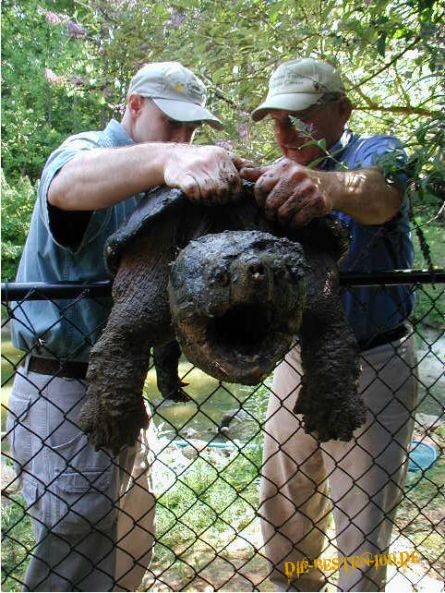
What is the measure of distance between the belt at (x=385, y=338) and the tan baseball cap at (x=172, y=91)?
93 centimetres

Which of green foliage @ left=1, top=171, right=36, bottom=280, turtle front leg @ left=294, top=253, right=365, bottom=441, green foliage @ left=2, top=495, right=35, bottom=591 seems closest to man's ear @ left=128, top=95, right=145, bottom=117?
turtle front leg @ left=294, top=253, right=365, bottom=441

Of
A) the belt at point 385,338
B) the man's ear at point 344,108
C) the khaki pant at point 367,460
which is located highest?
the man's ear at point 344,108

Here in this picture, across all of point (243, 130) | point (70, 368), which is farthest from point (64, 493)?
point (243, 130)

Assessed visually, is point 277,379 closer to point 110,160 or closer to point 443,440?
point 110,160

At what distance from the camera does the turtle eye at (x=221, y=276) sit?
1112 millimetres

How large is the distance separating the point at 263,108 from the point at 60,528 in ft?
5.08

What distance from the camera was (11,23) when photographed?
418 inches

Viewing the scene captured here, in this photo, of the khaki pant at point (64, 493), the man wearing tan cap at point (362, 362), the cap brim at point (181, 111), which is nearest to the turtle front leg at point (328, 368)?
the man wearing tan cap at point (362, 362)

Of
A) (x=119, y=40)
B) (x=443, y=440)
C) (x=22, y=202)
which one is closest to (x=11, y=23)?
(x=22, y=202)

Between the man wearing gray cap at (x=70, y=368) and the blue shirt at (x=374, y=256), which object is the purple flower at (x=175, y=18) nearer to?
the man wearing gray cap at (x=70, y=368)

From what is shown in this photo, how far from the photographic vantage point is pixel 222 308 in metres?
1.12

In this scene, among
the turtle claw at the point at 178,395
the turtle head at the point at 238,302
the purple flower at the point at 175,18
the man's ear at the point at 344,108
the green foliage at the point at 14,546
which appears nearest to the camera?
the turtle head at the point at 238,302

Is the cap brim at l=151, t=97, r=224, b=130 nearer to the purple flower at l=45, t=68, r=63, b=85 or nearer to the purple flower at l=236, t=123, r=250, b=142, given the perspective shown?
the purple flower at l=236, t=123, r=250, b=142

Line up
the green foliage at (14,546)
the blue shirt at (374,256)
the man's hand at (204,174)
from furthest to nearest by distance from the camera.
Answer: the green foliage at (14,546)
the blue shirt at (374,256)
the man's hand at (204,174)
